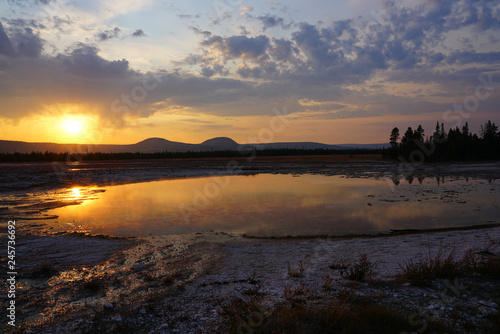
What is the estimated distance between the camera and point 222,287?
6.38 meters

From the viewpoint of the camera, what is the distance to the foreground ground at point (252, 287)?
4.70 m

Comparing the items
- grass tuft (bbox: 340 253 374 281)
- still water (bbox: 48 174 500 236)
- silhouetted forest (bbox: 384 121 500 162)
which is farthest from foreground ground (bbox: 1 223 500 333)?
silhouetted forest (bbox: 384 121 500 162)

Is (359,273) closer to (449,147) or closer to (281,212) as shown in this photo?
(281,212)

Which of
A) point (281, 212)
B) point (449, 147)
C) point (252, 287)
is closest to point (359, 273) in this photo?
point (252, 287)

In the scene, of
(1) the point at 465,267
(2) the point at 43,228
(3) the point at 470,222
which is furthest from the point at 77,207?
(3) the point at 470,222

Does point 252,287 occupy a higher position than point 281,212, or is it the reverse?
point 252,287

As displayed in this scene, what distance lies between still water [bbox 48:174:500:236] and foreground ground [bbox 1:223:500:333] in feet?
7.54

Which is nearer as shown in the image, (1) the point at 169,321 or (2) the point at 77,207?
(1) the point at 169,321

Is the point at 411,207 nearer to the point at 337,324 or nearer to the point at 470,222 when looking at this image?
the point at 470,222

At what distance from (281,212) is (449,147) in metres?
69.4

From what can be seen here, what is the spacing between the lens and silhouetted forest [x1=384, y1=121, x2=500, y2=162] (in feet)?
221

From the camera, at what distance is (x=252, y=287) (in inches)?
246

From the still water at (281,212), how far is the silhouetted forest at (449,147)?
52.6 metres

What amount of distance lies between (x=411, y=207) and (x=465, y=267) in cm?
1020
